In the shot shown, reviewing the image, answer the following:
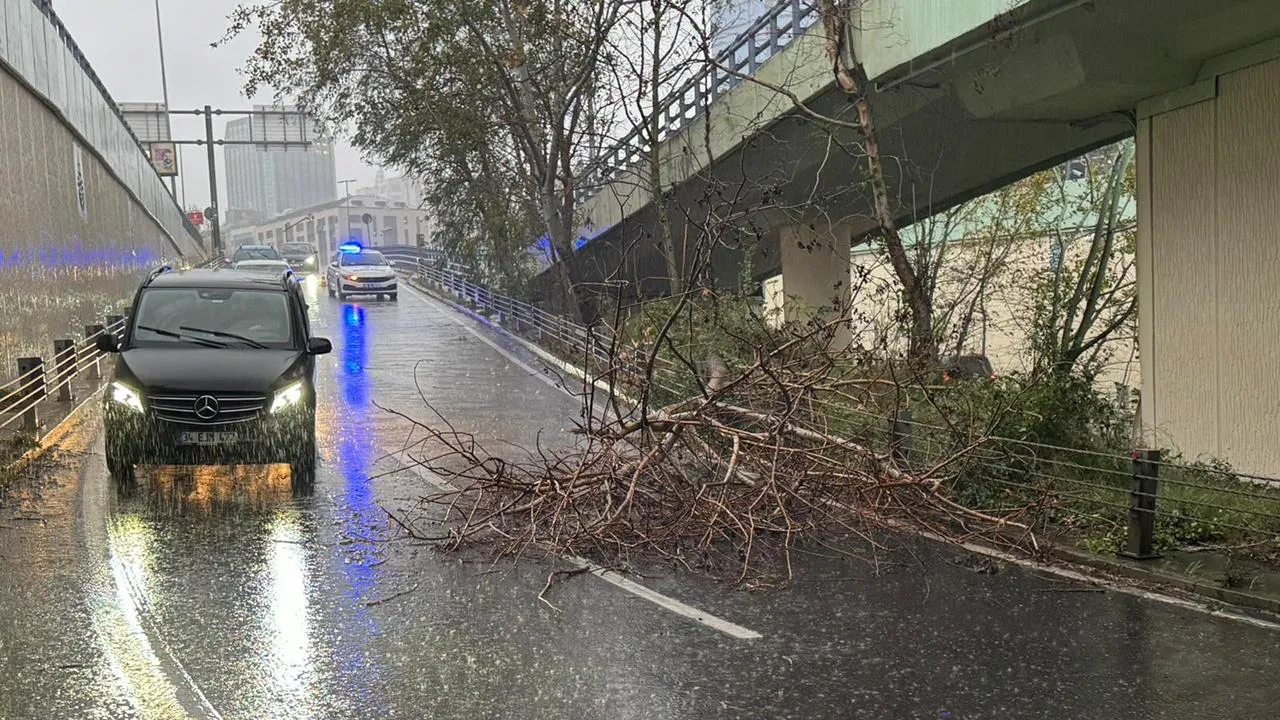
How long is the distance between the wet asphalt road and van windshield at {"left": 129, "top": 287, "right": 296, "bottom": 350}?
219 centimetres

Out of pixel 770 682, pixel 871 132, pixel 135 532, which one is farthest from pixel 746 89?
pixel 770 682

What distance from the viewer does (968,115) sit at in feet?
50.9

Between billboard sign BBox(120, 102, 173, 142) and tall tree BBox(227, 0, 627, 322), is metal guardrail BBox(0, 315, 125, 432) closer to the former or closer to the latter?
tall tree BBox(227, 0, 627, 322)

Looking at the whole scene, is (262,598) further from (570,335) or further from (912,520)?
(570,335)

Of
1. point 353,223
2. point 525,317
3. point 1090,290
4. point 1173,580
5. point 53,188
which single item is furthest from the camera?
point 353,223

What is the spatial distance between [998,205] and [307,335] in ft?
41.6

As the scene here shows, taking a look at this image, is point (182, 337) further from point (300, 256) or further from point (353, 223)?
point (353, 223)

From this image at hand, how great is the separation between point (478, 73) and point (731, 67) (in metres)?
6.20

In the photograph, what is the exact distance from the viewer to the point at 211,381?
10.7m

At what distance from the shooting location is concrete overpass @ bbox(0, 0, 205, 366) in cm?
1758

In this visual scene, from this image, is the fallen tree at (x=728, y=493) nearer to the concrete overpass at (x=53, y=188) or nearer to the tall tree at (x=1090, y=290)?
the tall tree at (x=1090, y=290)

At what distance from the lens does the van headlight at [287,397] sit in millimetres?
11008

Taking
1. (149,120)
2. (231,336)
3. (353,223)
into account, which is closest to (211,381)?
(231,336)

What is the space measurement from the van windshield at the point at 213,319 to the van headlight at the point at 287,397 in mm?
826
